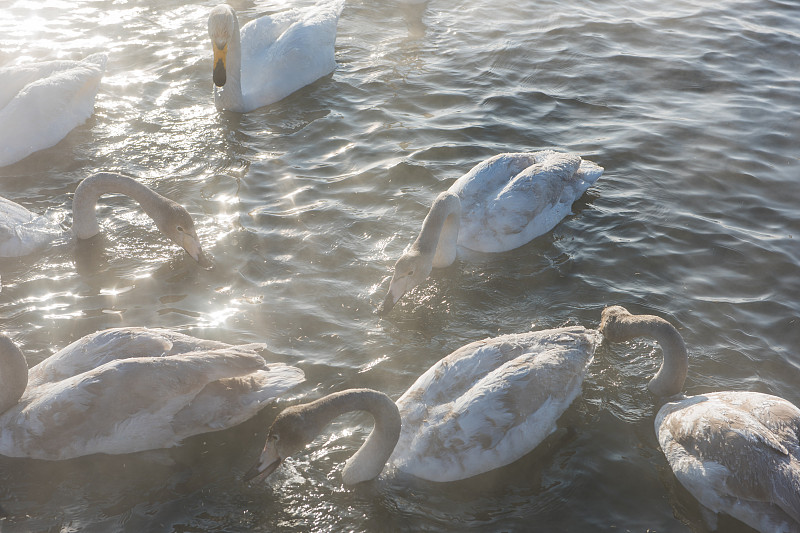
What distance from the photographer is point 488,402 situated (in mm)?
5973

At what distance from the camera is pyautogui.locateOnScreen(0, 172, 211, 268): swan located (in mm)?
8359

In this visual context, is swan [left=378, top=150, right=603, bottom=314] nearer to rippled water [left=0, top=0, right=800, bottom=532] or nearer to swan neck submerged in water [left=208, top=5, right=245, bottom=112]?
rippled water [left=0, top=0, right=800, bottom=532]

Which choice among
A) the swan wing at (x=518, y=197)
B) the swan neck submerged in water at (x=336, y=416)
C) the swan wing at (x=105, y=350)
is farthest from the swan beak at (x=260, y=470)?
the swan wing at (x=518, y=197)

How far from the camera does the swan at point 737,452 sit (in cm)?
546

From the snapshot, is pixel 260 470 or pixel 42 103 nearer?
pixel 260 470

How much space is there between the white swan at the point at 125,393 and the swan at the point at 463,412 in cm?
95

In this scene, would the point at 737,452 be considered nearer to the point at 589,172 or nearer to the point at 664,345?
the point at 664,345

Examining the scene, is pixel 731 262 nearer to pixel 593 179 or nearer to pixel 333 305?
pixel 593 179

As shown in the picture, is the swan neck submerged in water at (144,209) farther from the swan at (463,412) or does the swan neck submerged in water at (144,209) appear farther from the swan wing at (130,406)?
the swan at (463,412)

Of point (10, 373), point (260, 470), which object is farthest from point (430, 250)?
point (10, 373)

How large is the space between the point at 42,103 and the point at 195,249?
13.1 ft

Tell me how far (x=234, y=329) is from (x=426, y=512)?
2849 mm

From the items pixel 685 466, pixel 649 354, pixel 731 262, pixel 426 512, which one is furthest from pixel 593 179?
pixel 426 512

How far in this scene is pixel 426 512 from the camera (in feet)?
18.6
